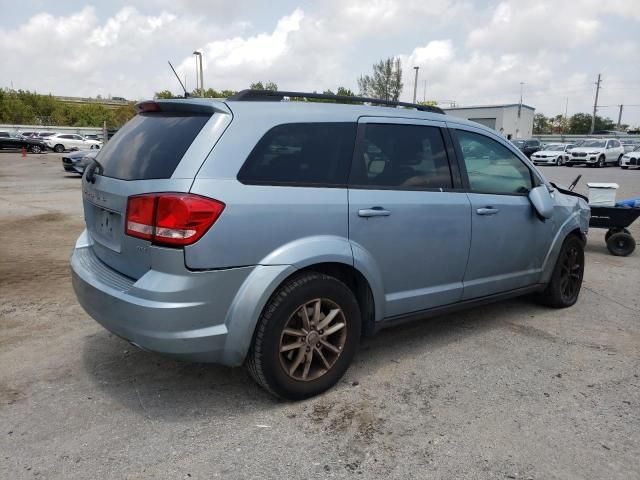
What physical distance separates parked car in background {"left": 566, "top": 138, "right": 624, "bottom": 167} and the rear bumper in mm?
31687

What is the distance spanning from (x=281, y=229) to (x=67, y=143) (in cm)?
4268

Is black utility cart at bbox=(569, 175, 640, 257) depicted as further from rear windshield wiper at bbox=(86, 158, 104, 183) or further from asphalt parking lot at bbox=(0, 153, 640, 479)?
rear windshield wiper at bbox=(86, 158, 104, 183)

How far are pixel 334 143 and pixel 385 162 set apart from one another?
415mm

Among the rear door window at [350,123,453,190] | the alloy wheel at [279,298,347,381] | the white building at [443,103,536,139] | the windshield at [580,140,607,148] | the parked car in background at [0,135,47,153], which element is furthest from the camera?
the white building at [443,103,536,139]

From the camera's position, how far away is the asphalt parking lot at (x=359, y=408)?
2.59m

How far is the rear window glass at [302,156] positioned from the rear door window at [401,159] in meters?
0.11

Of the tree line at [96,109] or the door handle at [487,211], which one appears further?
the tree line at [96,109]

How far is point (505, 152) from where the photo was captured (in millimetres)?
4402

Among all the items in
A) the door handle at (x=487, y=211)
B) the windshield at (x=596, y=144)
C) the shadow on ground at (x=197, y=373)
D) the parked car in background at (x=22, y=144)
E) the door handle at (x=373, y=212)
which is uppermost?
the windshield at (x=596, y=144)

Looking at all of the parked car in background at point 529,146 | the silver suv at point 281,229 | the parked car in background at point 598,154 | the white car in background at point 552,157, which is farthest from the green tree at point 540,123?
the silver suv at point 281,229

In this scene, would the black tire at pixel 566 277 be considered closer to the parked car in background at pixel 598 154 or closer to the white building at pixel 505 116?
the parked car in background at pixel 598 154

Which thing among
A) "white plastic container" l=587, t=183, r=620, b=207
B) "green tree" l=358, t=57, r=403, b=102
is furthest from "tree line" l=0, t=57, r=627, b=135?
"white plastic container" l=587, t=183, r=620, b=207

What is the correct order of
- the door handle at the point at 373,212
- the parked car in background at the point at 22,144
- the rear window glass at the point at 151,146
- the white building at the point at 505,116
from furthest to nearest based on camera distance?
the white building at the point at 505,116, the parked car in background at the point at 22,144, the door handle at the point at 373,212, the rear window glass at the point at 151,146

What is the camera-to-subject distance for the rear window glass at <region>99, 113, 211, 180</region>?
2871 millimetres
